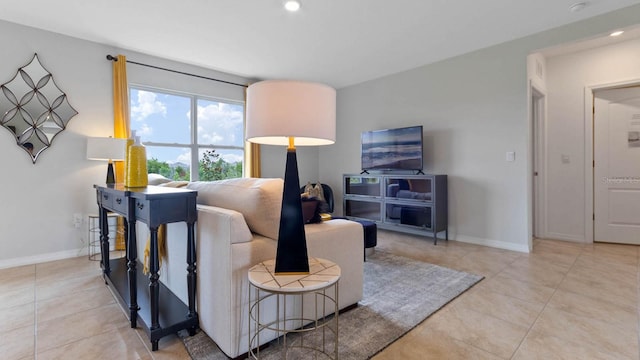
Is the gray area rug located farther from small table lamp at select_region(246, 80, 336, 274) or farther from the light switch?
the light switch

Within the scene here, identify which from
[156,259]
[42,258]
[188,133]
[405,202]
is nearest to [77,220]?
[42,258]

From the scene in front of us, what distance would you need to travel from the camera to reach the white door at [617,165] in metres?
3.49

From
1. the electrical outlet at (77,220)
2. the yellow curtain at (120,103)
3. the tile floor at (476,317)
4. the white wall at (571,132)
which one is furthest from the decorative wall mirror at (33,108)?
the white wall at (571,132)

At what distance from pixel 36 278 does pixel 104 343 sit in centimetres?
167

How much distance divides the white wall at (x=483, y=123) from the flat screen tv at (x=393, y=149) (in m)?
0.28

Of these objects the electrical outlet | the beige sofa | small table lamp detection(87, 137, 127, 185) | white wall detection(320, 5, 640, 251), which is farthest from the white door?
the electrical outlet

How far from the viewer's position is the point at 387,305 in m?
2.01

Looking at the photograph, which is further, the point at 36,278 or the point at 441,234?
the point at 441,234

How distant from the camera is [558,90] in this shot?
3836 millimetres

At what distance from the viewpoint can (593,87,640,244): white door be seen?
349cm

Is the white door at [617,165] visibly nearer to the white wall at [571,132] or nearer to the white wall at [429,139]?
the white wall at [571,132]

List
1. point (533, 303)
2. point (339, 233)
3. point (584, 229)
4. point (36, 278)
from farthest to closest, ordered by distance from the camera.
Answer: point (584, 229), point (36, 278), point (533, 303), point (339, 233)

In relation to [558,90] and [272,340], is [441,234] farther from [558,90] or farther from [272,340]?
[272,340]

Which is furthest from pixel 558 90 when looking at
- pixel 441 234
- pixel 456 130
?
pixel 441 234
